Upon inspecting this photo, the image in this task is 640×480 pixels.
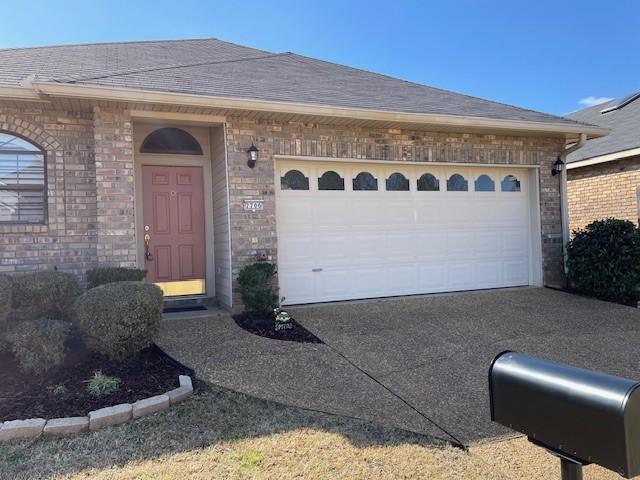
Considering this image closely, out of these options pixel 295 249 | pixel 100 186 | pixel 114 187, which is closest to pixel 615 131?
pixel 295 249

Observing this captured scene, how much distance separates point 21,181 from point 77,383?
355 centimetres

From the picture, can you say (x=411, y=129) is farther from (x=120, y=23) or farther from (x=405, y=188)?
(x=120, y=23)

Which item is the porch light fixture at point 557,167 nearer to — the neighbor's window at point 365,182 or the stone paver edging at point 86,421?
the neighbor's window at point 365,182

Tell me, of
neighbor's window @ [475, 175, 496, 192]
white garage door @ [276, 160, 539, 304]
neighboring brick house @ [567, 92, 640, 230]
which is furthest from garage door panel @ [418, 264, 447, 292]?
neighboring brick house @ [567, 92, 640, 230]

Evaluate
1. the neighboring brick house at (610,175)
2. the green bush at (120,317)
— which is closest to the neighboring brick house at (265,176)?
the green bush at (120,317)

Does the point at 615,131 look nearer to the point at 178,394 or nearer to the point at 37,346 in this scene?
the point at 178,394

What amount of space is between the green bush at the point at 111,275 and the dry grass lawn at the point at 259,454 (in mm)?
2669

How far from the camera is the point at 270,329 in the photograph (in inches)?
244

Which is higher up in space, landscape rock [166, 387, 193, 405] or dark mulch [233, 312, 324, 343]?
dark mulch [233, 312, 324, 343]

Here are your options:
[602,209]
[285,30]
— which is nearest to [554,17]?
[602,209]

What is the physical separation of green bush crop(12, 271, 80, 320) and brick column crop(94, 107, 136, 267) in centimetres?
77

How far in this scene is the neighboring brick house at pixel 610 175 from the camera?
1104cm

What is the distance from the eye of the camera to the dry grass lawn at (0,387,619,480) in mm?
3078

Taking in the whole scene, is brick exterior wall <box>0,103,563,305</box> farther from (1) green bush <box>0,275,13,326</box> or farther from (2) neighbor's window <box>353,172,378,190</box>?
(1) green bush <box>0,275,13,326</box>
